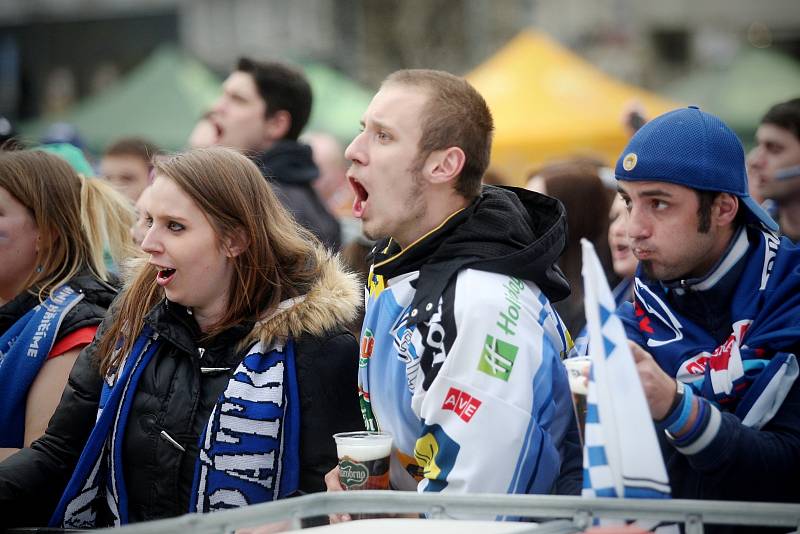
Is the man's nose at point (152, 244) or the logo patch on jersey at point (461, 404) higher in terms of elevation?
the man's nose at point (152, 244)

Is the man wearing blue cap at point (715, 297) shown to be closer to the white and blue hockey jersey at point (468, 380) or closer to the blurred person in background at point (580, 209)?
the white and blue hockey jersey at point (468, 380)

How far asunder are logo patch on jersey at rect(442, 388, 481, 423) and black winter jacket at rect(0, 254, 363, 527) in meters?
0.71

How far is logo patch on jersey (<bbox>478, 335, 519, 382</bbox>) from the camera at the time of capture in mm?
3057

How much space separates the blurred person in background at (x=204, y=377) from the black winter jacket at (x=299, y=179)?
209 centimetres

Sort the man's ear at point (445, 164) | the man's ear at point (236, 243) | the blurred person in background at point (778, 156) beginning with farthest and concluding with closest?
1. the blurred person in background at point (778, 156)
2. the man's ear at point (236, 243)
3. the man's ear at point (445, 164)

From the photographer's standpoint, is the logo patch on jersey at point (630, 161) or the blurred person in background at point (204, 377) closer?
the logo patch on jersey at point (630, 161)

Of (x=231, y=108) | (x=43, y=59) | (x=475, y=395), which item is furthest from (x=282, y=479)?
(x=43, y=59)

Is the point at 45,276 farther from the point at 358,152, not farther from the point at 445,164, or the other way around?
the point at 445,164

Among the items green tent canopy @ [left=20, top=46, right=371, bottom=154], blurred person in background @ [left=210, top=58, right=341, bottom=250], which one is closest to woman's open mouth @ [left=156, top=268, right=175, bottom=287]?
blurred person in background @ [left=210, top=58, right=341, bottom=250]

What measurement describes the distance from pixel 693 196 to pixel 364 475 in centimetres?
127

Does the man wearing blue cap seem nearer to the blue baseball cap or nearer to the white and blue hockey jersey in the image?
the blue baseball cap

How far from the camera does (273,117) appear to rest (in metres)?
6.33

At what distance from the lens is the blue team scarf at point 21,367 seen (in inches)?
165

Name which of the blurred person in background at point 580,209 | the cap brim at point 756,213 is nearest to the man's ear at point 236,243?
the cap brim at point 756,213
